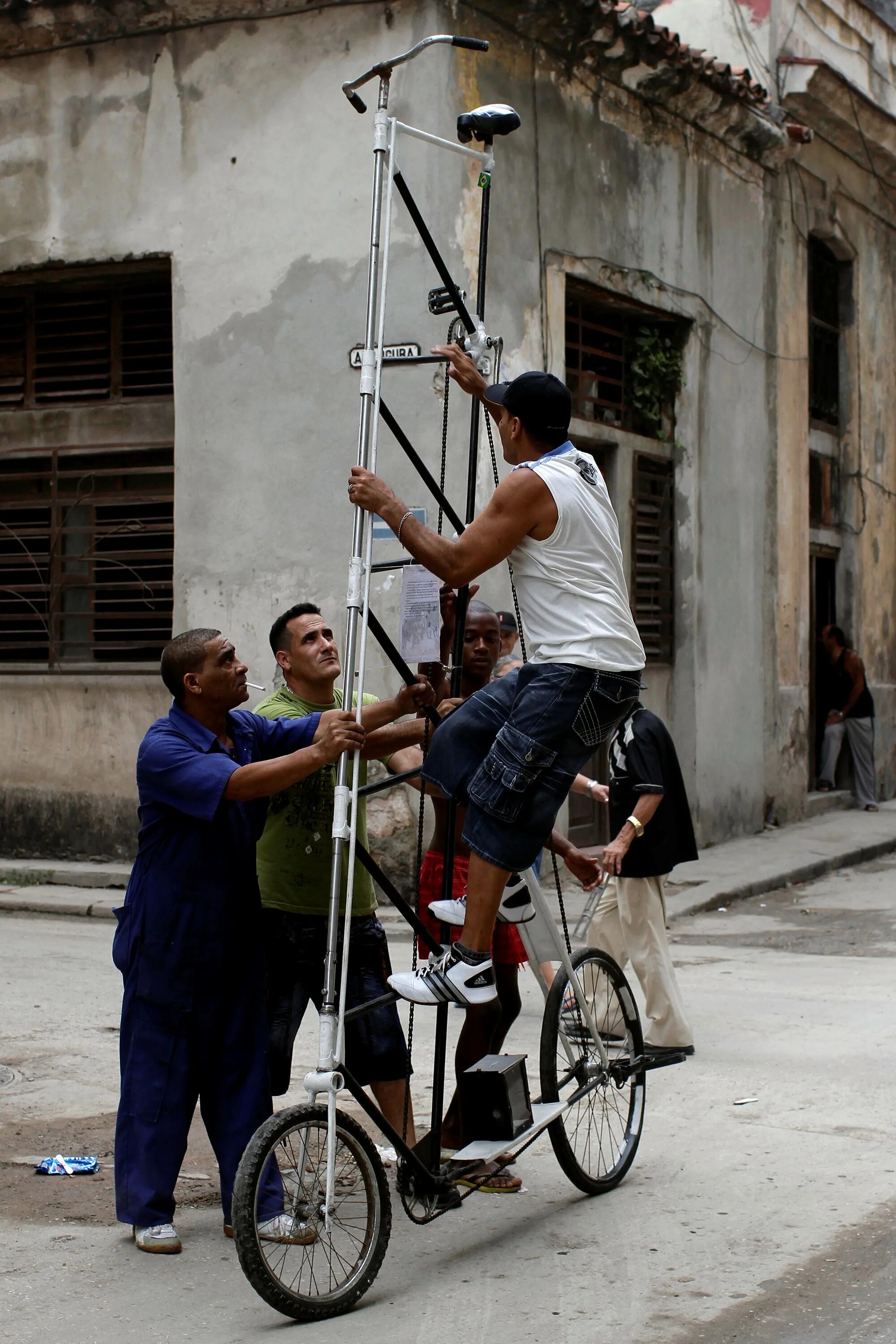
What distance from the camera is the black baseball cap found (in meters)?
4.35

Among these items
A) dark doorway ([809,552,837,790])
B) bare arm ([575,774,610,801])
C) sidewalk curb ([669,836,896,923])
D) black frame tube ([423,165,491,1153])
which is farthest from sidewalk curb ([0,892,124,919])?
dark doorway ([809,552,837,790])

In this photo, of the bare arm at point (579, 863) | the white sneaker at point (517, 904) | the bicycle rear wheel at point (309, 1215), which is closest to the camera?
the bicycle rear wheel at point (309, 1215)

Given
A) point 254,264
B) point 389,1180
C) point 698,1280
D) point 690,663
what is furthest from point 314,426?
point 698,1280

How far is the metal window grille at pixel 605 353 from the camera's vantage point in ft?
41.1

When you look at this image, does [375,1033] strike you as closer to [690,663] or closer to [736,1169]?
[736,1169]

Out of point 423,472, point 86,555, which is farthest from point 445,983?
point 86,555

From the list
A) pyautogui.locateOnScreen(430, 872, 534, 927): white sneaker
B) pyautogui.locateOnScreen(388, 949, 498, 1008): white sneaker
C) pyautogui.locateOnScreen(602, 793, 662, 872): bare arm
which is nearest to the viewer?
pyautogui.locateOnScreen(388, 949, 498, 1008): white sneaker

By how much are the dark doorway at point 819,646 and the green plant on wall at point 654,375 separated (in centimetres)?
A: 380

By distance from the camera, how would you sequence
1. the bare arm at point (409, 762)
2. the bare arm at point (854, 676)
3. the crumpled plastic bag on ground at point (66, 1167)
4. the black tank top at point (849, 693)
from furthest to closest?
the black tank top at point (849, 693), the bare arm at point (854, 676), the bare arm at point (409, 762), the crumpled plastic bag on ground at point (66, 1167)

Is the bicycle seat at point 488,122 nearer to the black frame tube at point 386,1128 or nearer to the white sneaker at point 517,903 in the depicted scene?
the white sneaker at point 517,903

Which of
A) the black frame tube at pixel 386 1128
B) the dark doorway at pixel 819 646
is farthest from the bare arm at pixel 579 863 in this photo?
the dark doorway at pixel 819 646

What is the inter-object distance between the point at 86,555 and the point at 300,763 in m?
8.45

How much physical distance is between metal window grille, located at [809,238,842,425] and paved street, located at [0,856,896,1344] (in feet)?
35.0

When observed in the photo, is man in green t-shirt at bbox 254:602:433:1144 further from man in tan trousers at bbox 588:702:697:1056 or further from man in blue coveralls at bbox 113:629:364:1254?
man in tan trousers at bbox 588:702:697:1056
